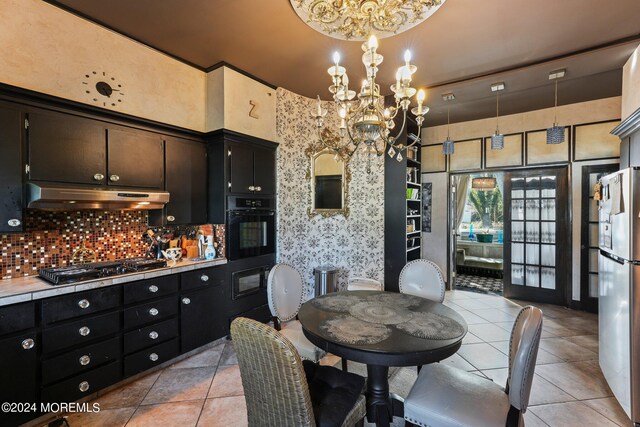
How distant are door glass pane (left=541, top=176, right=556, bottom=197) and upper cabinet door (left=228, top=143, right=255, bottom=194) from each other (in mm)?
4525

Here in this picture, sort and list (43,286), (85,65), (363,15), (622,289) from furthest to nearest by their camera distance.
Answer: (85,65)
(363,15)
(622,289)
(43,286)

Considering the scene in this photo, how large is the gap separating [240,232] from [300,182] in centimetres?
123

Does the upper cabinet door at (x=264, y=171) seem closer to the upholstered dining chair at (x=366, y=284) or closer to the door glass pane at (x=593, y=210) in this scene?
the upholstered dining chair at (x=366, y=284)

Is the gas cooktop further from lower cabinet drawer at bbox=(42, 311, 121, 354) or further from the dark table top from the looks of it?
the dark table top

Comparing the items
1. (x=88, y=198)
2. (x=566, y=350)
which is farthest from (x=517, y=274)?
(x=88, y=198)

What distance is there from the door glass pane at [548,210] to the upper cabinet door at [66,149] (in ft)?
19.2

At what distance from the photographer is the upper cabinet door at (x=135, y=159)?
261cm

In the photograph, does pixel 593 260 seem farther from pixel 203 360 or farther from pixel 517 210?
pixel 203 360

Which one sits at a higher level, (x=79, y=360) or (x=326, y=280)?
(x=326, y=280)

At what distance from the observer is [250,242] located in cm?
356

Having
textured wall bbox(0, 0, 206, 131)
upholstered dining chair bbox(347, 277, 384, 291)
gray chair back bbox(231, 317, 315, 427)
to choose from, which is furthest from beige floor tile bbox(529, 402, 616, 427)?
textured wall bbox(0, 0, 206, 131)

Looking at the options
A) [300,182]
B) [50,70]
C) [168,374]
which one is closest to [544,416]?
[168,374]

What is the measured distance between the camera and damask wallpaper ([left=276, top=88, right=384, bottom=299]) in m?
4.02

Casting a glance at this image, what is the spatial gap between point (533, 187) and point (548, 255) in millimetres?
1108
